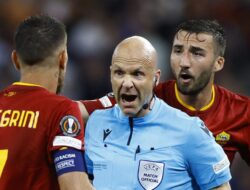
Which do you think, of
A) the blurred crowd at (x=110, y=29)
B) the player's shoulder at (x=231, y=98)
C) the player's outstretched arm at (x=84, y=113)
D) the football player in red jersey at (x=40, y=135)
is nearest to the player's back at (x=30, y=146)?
the football player in red jersey at (x=40, y=135)

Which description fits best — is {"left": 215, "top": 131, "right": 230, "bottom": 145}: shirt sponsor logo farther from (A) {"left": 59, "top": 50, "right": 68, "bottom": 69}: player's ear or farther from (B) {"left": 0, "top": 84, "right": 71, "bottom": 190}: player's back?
(B) {"left": 0, "top": 84, "right": 71, "bottom": 190}: player's back

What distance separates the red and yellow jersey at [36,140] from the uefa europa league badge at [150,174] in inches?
29.6

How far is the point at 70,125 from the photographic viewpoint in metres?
4.08

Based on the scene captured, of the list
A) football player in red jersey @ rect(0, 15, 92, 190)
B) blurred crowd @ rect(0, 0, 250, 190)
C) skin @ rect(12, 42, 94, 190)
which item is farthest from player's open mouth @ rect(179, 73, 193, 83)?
blurred crowd @ rect(0, 0, 250, 190)

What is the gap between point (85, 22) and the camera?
11.6 meters

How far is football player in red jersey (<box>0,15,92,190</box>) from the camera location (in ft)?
13.3

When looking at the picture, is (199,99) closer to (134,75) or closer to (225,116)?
(225,116)

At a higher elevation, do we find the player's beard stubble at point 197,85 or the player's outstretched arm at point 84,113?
the player's beard stubble at point 197,85

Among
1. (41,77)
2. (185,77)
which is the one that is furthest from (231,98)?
(41,77)

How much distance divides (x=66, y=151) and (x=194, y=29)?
218cm

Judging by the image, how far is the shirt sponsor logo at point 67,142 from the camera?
405 centimetres

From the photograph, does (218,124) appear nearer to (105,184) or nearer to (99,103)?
(99,103)

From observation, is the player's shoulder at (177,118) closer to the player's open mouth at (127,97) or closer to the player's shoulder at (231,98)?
the player's open mouth at (127,97)

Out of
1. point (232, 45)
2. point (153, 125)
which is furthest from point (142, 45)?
point (232, 45)
